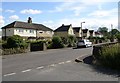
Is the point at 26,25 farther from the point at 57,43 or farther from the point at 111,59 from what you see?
the point at 111,59

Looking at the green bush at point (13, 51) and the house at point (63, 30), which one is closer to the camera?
the green bush at point (13, 51)

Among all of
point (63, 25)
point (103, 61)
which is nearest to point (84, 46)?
point (103, 61)

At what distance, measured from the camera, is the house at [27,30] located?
67.8 m

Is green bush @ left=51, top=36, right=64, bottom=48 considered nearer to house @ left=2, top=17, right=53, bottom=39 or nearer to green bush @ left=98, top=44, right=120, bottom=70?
green bush @ left=98, top=44, right=120, bottom=70

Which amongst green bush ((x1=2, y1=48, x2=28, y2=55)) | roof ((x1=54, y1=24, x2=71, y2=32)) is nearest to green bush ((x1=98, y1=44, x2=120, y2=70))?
green bush ((x1=2, y1=48, x2=28, y2=55))

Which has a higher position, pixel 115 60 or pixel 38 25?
pixel 38 25

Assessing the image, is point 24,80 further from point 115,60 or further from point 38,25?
point 38,25

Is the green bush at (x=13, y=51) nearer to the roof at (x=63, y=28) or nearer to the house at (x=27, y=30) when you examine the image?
the house at (x=27, y=30)

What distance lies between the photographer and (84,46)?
139 ft

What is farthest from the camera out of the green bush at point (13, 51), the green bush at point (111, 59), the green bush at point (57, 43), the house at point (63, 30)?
the house at point (63, 30)

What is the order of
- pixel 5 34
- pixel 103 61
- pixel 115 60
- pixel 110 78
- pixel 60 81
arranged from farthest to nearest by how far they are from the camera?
1. pixel 5 34
2. pixel 103 61
3. pixel 115 60
4. pixel 110 78
5. pixel 60 81

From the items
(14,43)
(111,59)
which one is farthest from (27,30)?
(111,59)

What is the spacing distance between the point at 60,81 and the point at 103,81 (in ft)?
5.61

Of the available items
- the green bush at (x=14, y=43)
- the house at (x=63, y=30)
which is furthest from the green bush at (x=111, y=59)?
the house at (x=63, y=30)
